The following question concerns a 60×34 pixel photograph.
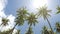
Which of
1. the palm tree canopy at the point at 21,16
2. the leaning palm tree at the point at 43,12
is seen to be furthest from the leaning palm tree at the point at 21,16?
the leaning palm tree at the point at 43,12

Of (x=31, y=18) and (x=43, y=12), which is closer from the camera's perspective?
(x=43, y=12)

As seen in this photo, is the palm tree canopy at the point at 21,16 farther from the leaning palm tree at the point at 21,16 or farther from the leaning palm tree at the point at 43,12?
the leaning palm tree at the point at 43,12

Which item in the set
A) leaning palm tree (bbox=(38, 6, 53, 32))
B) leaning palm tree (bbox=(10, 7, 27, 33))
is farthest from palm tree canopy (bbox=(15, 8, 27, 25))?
leaning palm tree (bbox=(38, 6, 53, 32))

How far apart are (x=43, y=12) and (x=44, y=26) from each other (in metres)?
5.91

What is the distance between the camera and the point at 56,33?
4884 centimetres

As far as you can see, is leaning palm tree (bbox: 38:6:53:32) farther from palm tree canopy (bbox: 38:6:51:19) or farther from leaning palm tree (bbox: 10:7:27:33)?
leaning palm tree (bbox: 10:7:27:33)

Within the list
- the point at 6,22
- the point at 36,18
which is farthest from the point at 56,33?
the point at 6,22

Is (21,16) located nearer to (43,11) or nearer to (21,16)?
(21,16)

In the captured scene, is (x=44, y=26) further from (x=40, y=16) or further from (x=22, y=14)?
(x=22, y=14)

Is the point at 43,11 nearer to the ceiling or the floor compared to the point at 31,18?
nearer to the ceiling

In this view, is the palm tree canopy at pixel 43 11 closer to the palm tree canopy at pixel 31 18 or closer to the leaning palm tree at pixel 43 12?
the leaning palm tree at pixel 43 12

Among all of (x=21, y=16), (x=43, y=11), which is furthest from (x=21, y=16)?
(x=43, y=11)

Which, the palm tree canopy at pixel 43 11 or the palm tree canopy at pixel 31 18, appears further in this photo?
the palm tree canopy at pixel 31 18

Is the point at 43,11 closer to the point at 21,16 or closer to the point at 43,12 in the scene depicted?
the point at 43,12
